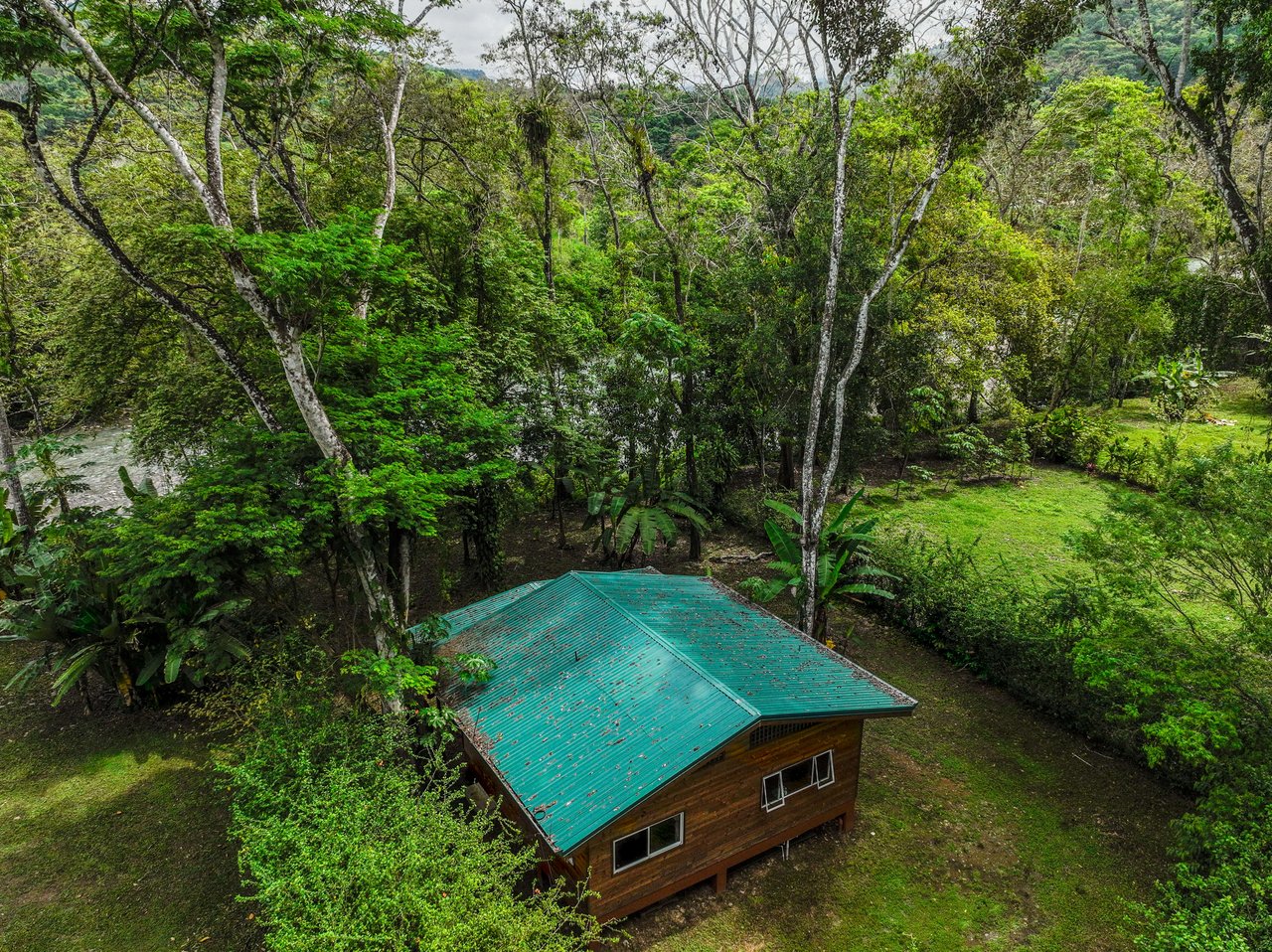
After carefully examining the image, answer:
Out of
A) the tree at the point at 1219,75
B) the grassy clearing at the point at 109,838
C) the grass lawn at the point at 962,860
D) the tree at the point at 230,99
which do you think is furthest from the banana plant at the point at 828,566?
the grassy clearing at the point at 109,838

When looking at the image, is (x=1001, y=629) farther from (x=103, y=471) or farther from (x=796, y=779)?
(x=103, y=471)

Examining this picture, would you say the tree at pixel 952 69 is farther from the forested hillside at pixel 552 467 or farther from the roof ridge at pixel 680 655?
the roof ridge at pixel 680 655

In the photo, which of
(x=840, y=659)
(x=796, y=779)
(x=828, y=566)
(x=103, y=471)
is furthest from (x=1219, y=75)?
(x=103, y=471)

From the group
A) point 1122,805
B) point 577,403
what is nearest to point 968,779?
point 1122,805

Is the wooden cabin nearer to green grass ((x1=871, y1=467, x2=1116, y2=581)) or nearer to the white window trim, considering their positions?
the white window trim

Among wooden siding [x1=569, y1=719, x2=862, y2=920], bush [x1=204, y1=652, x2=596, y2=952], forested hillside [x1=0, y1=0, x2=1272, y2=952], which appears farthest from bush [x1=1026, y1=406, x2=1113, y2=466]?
bush [x1=204, y1=652, x2=596, y2=952]
